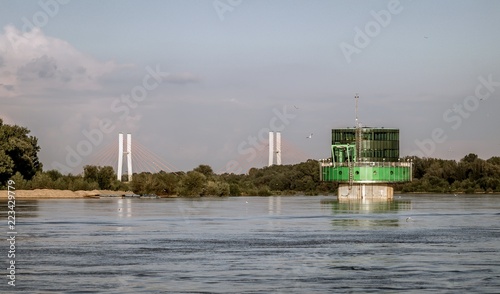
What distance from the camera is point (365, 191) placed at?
19988 cm

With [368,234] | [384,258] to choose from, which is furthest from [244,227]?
[384,258]

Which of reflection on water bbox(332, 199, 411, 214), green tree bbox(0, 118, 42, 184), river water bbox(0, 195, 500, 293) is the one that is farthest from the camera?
green tree bbox(0, 118, 42, 184)

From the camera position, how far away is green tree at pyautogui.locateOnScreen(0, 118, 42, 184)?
587 ft

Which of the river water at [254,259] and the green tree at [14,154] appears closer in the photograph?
the river water at [254,259]

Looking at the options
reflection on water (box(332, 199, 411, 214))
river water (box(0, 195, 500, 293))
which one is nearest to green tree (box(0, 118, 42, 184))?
reflection on water (box(332, 199, 411, 214))

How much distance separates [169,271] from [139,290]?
20.6ft

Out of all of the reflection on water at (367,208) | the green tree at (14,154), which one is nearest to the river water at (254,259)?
the reflection on water at (367,208)

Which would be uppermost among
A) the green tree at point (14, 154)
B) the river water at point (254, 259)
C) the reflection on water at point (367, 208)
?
the green tree at point (14, 154)

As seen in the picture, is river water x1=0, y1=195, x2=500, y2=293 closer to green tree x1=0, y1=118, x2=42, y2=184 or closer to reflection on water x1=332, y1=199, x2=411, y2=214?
reflection on water x1=332, y1=199, x2=411, y2=214

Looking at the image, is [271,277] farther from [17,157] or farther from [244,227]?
[17,157]

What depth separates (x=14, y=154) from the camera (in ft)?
613

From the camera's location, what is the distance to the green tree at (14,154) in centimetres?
17888

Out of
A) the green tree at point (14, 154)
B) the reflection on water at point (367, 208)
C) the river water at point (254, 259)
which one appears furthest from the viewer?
the green tree at point (14, 154)

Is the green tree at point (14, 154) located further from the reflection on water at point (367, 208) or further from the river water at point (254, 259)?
the river water at point (254, 259)
